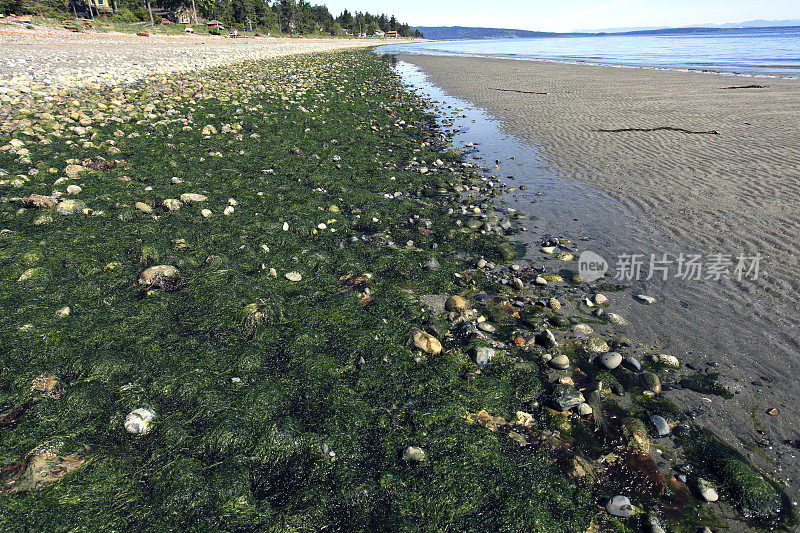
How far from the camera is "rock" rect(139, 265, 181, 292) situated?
4984 mm

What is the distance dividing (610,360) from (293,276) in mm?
4156

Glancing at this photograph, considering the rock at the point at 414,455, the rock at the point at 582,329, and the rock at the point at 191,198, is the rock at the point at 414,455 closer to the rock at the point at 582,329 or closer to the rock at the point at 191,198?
the rock at the point at 582,329

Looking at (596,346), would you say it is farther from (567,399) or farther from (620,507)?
(620,507)

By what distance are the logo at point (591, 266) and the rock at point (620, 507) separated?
3.65m

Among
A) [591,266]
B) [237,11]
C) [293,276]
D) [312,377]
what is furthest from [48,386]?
[237,11]

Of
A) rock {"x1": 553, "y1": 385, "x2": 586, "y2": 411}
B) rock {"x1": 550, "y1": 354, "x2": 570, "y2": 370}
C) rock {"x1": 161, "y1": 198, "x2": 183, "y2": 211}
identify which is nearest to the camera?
rock {"x1": 553, "y1": 385, "x2": 586, "y2": 411}

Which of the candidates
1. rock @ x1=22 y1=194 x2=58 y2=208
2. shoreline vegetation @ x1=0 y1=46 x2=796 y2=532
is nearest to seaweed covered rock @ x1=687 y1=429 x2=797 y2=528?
shoreline vegetation @ x1=0 y1=46 x2=796 y2=532

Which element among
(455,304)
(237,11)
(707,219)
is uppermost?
(237,11)

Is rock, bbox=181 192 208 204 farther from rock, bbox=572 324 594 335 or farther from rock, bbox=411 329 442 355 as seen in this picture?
rock, bbox=572 324 594 335

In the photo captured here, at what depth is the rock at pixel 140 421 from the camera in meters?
3.22

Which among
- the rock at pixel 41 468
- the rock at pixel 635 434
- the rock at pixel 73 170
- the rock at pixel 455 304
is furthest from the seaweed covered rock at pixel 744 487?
the rock at pixel 73 170

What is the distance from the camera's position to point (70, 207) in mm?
6508

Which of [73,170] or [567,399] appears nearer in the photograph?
[567,399]

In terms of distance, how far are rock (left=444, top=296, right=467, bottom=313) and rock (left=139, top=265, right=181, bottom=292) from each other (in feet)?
11.6
